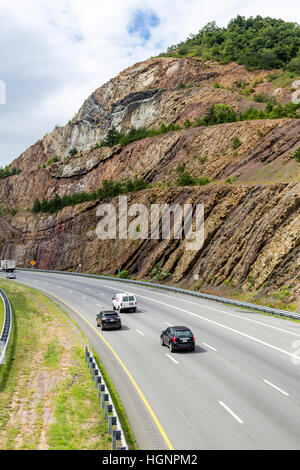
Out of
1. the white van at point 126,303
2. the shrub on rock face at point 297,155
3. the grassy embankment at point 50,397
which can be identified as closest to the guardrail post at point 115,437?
the grassy embankment at point 50,397

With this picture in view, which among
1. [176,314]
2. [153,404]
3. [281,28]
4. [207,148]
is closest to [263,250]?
[176,314]

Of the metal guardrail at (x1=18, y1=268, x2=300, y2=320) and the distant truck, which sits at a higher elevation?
the distant truck

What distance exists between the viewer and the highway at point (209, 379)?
35.8ft

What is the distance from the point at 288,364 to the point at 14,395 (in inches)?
465

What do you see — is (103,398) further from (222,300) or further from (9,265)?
(9,265)

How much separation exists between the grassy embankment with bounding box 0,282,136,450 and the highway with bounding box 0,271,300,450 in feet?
3.45

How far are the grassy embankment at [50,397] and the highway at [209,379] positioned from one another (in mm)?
1051

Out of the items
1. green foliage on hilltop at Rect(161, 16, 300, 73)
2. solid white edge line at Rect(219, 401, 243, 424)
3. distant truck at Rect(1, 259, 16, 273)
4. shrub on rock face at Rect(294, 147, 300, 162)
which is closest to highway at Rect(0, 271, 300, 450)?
solid white edge line at Rect(219, 401, 243, 424)

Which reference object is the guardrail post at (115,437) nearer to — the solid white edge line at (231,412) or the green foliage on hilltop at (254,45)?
the solid white edge line at (231,412)

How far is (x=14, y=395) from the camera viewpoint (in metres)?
14.7

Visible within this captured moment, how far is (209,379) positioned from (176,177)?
5037 cm

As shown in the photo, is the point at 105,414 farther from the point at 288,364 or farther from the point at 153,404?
the point at 288,364

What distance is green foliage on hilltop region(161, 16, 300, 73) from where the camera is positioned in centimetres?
8725

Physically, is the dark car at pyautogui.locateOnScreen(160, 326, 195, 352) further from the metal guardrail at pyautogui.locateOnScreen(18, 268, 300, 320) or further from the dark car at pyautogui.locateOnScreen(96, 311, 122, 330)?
the metal guardrail at pyautogui.locateOnScreen(18, 268, 300, 320)
